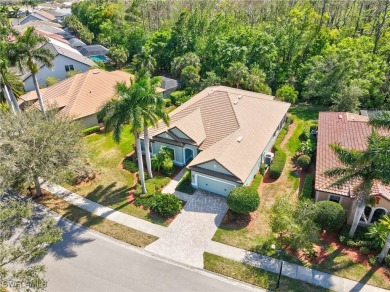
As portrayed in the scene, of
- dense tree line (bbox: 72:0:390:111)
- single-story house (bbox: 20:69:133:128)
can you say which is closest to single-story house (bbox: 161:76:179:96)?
dense tree line (bbox: 72:0:390:111)

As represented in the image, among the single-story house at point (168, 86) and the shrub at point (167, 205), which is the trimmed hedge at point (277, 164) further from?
the single-story house at point (168, 86)

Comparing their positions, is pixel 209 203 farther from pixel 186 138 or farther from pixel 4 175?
pixel 4 175

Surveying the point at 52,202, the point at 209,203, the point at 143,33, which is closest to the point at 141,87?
the point at 209,203

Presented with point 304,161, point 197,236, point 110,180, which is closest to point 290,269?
point 197,236

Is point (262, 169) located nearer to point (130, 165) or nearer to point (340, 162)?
point (340, 162)

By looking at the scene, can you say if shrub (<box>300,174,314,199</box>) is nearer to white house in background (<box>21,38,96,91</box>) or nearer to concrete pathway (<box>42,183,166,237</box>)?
concrete pathway (<box>42,183,166,237</box>)

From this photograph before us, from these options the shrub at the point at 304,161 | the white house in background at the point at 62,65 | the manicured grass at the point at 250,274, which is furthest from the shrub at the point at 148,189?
the white house in background at the point at 62,65
